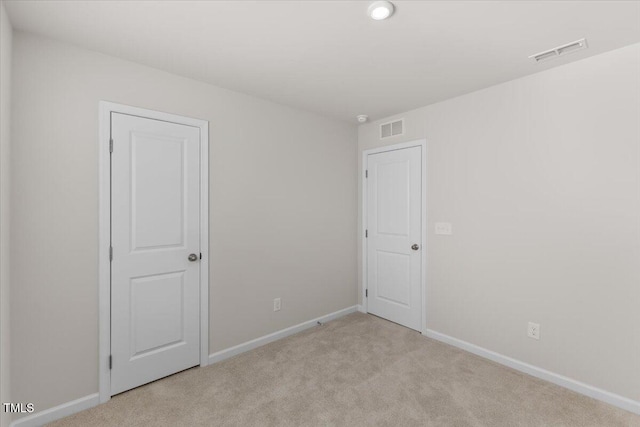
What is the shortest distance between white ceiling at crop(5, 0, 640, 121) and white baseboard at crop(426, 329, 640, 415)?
2402mm

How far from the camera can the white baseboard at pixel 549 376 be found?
2086mm

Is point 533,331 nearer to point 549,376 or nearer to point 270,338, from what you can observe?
point 549,376

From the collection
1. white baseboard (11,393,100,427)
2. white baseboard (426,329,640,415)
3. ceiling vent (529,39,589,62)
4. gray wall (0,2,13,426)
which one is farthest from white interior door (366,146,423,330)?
gray wall (0,2,13,426)

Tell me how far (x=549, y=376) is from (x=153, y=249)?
3.27m

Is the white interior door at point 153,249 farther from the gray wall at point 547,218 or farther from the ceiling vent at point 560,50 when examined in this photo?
the ceiling vent at point 560,50

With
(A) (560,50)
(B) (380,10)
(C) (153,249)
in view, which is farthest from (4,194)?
(A) (560,50)

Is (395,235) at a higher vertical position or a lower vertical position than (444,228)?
lower

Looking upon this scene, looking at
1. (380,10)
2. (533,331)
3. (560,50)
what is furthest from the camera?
(533,331)

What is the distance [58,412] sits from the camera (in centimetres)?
198

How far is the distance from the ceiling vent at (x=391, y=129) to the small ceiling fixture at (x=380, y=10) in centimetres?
182

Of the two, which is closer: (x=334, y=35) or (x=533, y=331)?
(x=334, y=35)

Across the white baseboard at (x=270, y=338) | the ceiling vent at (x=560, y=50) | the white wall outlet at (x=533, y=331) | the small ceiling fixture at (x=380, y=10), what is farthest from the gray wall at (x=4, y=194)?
the white wall outlet at (x=533, y=331)

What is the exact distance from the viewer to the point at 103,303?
2.14 m

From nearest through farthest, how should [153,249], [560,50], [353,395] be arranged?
[560,50], [353,395], [153,249]
